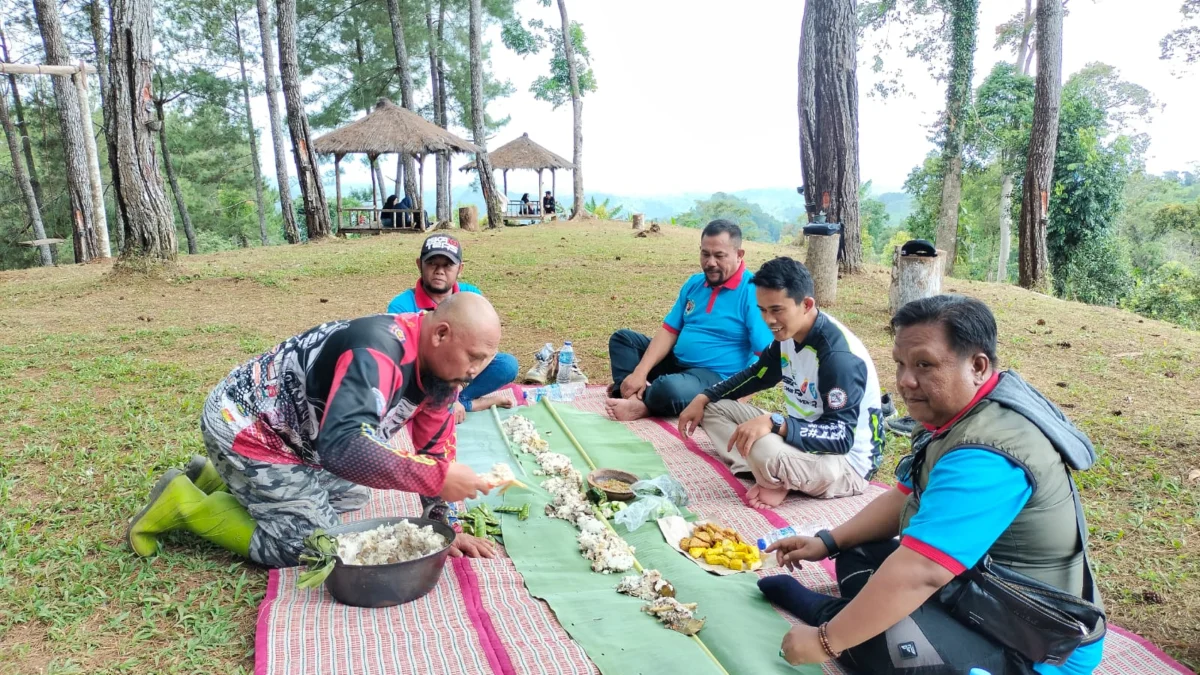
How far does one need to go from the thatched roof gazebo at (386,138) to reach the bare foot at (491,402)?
47.7 feet

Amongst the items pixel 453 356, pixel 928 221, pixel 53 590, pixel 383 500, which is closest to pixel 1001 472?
pixel 453 356

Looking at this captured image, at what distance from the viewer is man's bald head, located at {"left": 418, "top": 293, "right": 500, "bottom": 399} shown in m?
2.44

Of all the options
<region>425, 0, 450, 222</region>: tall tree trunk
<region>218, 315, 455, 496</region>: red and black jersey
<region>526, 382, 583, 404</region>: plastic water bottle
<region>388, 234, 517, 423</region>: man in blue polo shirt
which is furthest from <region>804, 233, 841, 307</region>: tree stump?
<region>425, 0, 450, 222</region>: tall tree trunk

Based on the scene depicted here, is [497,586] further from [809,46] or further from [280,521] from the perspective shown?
[809,46]

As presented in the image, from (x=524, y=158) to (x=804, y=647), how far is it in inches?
969

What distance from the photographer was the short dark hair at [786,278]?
346cm

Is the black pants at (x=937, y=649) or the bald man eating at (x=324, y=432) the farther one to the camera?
the bald man eating at (x=324, y=432)

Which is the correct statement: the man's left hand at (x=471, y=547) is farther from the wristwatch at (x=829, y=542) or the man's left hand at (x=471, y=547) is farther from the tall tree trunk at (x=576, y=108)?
the tall tree trunk at (x=576, y=108)

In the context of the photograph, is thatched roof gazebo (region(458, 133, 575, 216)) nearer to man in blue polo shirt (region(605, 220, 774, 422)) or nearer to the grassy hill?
the grassy hill

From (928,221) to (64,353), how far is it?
27070 mm

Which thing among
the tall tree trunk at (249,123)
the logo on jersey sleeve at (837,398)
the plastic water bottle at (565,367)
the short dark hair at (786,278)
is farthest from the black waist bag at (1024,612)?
the tall tree trunk at (249,123)

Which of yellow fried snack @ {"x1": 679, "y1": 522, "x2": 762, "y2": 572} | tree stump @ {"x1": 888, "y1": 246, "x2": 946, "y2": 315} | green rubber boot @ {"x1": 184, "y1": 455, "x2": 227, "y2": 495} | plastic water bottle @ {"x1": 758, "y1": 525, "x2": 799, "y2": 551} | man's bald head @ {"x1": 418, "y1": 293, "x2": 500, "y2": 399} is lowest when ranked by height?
plastic water bottle @ {"x1": 758, "y1": 525, "x2": 799, "y2": 551}

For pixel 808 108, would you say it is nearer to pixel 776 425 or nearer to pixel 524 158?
pixel 776 425

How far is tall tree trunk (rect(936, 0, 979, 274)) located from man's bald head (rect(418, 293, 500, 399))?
21.1m
